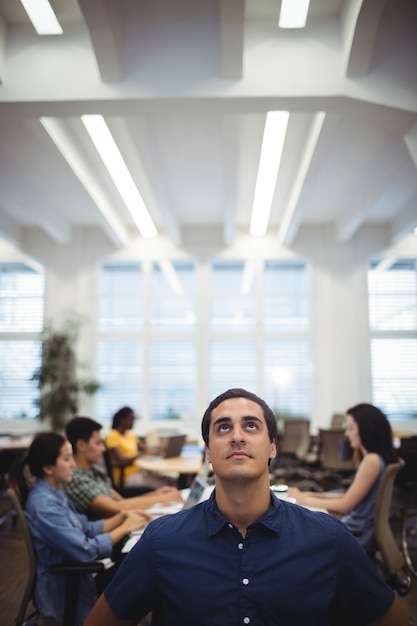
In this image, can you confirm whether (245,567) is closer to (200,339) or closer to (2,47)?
(2,47)

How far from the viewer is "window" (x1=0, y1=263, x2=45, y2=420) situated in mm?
11273

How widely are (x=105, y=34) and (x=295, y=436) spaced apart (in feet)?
22.1

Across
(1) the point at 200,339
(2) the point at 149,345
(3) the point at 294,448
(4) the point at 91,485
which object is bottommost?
(3) the point at 294,448

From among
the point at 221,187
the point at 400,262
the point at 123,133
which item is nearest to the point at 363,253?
the point at 400,262

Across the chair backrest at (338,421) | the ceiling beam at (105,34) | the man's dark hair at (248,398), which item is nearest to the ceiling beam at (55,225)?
the ceiling beam at (105,34)

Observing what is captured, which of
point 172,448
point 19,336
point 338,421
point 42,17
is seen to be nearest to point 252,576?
point 172,448

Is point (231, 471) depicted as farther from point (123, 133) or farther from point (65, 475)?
point (123, 133)

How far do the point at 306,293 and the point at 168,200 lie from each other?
3738mm

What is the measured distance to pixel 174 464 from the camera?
5449 mm

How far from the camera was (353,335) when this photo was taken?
1076cm

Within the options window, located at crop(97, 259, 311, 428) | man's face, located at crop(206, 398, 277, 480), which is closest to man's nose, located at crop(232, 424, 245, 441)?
man's face, located at crop(206, 398, 277, 480)

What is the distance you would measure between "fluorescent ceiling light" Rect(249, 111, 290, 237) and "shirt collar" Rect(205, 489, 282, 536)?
5073mm

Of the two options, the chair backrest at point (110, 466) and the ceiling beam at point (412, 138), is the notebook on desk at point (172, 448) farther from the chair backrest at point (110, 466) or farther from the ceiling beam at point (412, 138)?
the ceiling beam at point (412, 138)

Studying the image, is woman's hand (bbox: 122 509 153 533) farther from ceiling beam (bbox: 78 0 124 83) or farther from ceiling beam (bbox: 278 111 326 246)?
ceiling beam (bbox: 278 111 326 246)
